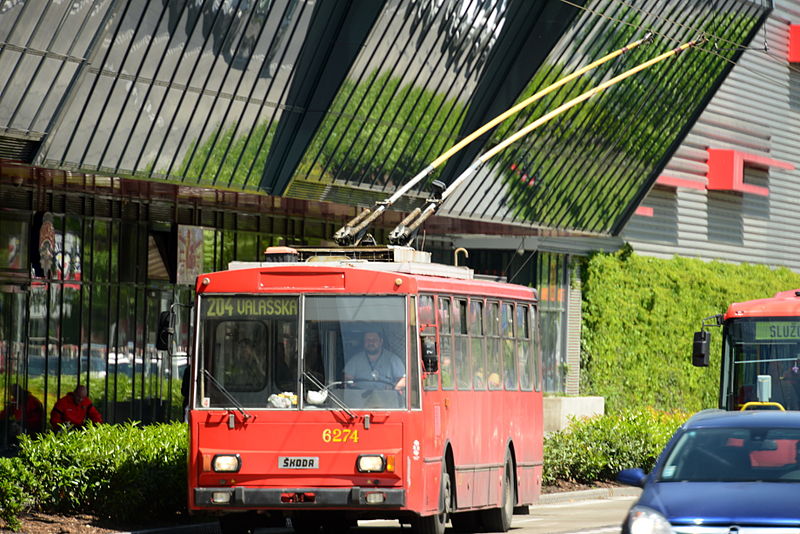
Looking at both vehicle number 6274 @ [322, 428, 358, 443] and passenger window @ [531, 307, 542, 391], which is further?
passenger window @ [531, 307, 542, 391]

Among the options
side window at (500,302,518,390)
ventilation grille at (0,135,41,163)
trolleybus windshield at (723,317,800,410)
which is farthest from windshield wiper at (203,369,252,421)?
trolleybus windshield at (723,317,800,410)

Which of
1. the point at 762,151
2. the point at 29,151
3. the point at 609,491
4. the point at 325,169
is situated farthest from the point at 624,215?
the point at 29,151

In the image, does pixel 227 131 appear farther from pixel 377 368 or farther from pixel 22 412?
pixel 377 368

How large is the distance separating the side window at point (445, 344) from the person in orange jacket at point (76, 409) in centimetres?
977

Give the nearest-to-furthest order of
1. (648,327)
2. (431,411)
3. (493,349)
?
(431,411) < (493,349) < (648,327)

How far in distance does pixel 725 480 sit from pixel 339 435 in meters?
5.62

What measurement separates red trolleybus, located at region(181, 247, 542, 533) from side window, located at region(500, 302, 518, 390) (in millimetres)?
2389

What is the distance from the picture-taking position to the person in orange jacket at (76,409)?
85.3 ft

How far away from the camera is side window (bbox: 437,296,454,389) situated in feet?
57.2

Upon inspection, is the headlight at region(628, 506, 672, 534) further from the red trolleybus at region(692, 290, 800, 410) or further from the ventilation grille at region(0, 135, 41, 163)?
the ventilation grille at region(0, 135, 41, 163)

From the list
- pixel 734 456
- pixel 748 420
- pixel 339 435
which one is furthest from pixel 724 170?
pixel 734 456

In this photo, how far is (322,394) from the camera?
1636 centimetres

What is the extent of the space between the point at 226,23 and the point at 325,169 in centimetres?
549

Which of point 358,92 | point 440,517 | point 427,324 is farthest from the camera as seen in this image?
point 358,92
